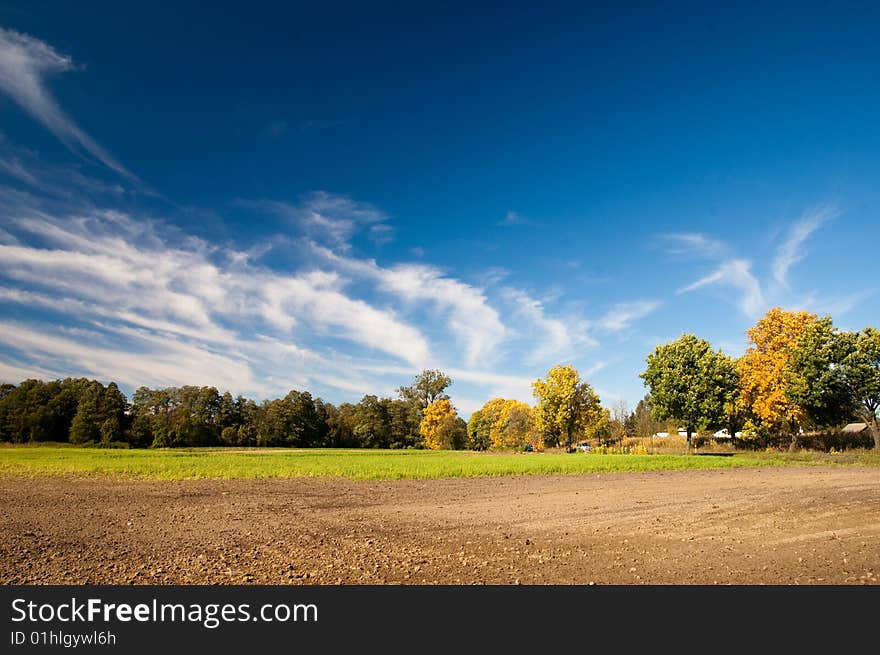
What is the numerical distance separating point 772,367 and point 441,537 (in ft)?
182

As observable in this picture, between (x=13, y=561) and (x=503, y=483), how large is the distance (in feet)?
68.0

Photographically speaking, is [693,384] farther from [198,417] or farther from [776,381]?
[198,417]

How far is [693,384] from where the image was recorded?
57094 mm

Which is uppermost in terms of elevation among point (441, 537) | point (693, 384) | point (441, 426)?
point (693, 384)

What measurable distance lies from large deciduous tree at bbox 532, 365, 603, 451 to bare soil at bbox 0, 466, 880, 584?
46.9 m

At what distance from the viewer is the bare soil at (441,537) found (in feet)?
26.6

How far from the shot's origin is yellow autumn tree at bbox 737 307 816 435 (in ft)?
169

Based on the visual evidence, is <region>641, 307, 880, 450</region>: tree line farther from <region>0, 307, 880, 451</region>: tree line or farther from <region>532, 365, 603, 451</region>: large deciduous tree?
<region>532, 365, 603, 451</region>: large deciduous tree

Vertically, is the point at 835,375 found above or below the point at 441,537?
above

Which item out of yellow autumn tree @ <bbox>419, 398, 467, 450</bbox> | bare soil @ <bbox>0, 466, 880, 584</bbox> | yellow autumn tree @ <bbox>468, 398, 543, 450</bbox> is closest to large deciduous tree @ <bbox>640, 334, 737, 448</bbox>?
yellow autumn tree @ <bbox>468, 398, 543, 450</bbox>

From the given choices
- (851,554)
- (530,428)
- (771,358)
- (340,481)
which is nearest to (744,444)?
(771,358)

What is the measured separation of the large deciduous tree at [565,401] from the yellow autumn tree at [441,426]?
37073 mm

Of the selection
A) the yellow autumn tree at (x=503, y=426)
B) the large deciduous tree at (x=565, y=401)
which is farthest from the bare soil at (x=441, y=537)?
the yellow autumn tree at (x=503, y=426)

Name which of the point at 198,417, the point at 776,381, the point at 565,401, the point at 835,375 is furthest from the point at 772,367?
the point at 198,417
